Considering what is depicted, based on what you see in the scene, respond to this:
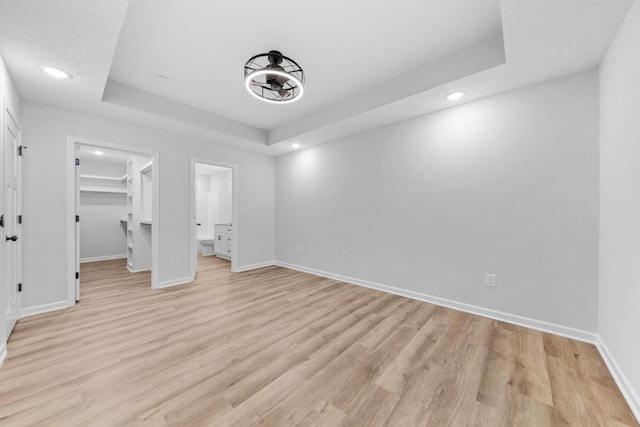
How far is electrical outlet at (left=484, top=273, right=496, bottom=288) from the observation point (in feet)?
8.69

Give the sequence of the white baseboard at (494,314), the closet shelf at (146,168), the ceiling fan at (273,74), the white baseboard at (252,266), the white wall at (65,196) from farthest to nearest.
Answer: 1. the white baseboard at (252,266)
2. the closet shelf at (146,168)
3. the white wall at (65,196)
4. the white baseboard at (494,314)
5. the ceiling fan at (273,74)

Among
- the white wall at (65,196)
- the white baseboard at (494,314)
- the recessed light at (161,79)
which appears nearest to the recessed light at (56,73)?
the recessed light at (161,79)

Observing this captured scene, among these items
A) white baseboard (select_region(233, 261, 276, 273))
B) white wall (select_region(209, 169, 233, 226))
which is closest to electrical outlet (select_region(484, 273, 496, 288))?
white baseboard (select_region(233, 261, 276, 273))

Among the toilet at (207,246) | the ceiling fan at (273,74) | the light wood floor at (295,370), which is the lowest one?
the light wood floor at (295,370)

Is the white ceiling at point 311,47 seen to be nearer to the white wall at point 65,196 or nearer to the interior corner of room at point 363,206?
the interior corner of room at point 363,206

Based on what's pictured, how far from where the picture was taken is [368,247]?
379cm

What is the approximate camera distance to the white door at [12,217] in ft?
6.88

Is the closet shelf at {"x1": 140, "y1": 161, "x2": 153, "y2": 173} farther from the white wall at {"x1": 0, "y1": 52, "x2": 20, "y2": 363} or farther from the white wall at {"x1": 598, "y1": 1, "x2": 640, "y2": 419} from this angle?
the white wall at {"x1": 598, "y1": 1, "x2": 640, "y2": 419}

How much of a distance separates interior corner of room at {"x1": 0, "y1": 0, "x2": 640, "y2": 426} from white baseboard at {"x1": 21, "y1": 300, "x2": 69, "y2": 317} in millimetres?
17

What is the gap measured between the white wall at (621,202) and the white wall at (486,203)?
0.16 meters

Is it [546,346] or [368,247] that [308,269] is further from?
[546,346]

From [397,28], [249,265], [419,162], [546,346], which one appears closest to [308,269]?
[249,265]

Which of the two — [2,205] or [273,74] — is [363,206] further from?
[2,205]

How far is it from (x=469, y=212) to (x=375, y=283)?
164 centimetres
